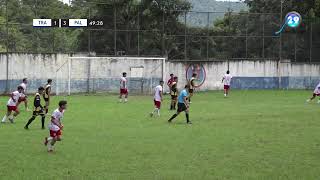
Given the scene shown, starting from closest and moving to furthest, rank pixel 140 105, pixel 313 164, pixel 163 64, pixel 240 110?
pixel 313 164 < pixel 240 110 < pixel 140 105 < pixel 163 64

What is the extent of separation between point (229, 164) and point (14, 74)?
105 ft

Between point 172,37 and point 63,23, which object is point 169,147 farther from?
point 172,37

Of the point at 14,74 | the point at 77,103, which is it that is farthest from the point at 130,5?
the point at 77,103

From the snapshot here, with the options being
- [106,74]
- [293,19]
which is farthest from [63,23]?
[293,19]

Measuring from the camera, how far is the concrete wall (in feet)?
145

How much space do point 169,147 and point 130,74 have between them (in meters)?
29.4

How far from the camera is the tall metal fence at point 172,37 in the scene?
4634 cm

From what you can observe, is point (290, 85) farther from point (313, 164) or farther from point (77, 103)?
point (313, 164)

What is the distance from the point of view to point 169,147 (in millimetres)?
17578

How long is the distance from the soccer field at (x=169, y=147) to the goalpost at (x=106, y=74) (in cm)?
1539

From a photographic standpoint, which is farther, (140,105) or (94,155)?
(140,105)

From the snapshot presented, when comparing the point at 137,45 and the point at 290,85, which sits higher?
the point at 137,45

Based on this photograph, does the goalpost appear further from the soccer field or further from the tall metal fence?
the soccer field

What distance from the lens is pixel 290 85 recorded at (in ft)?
170
